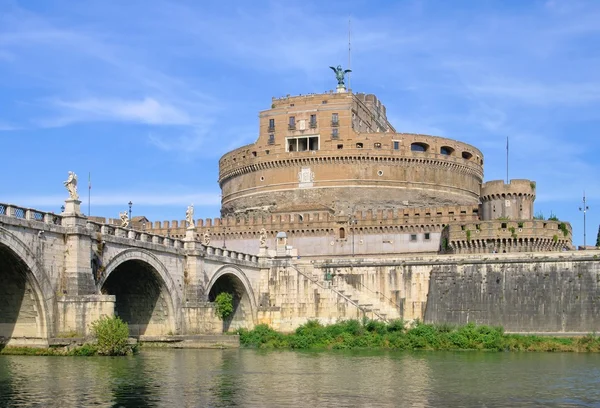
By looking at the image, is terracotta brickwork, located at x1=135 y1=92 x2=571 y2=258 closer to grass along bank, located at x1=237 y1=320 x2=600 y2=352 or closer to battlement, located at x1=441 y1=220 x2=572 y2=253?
battlement, located at x1=441 y1=220 x2=572 y2=253

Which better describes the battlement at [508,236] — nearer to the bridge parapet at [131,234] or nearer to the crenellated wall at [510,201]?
the crenellated wall at [510,201]

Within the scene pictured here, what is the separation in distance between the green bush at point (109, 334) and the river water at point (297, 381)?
0.93 m

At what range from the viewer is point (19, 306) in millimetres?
36188

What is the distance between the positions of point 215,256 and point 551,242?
27.1 metres

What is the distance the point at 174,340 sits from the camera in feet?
152

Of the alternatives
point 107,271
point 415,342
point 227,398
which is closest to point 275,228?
point 415,342

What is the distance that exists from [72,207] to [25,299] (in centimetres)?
443

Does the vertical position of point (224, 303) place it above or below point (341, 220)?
below

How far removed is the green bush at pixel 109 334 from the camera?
36.1 m

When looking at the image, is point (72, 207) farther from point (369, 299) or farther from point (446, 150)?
point (446, 150)

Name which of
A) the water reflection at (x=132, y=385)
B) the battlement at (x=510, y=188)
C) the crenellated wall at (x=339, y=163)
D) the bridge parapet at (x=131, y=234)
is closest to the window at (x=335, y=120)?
the crenellated wall at (x=339, y=163)

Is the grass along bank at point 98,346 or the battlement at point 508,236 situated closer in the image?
the grass along bank at point 98,346

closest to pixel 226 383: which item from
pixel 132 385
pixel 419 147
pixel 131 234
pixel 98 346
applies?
pixel 132 385

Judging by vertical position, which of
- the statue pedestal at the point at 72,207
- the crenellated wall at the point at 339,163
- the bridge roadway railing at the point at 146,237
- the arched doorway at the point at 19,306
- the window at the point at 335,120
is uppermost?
the window at the point at 335,120
